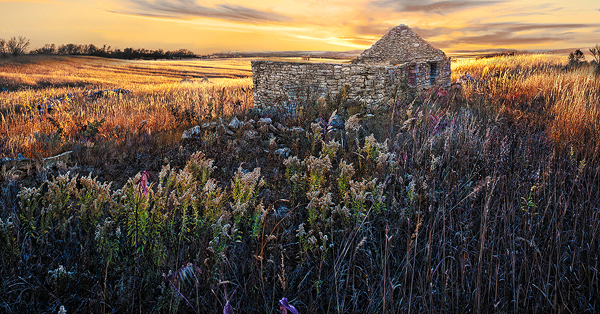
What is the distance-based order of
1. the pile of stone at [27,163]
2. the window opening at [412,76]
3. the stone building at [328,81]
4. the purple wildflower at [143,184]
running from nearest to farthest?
the purple wildflower at [143,184], the pile of stone at [27,163], the stone building at [328,81], the window opening at [412,76]

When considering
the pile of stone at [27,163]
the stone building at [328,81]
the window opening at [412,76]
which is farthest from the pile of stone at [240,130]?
the window opening at [412,76]

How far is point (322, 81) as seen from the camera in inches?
408

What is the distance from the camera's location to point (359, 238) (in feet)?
8.08

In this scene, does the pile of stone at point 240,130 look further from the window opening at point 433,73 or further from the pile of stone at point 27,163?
the window opening at point 433,73

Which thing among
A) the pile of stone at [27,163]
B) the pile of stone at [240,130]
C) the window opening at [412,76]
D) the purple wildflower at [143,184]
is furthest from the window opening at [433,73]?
the purple wildflower at [143,184]

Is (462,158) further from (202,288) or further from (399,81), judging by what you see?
(399,81)

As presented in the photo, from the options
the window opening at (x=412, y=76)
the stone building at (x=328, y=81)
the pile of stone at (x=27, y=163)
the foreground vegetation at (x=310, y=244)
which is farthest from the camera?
the window opening at (x=412, y=76)

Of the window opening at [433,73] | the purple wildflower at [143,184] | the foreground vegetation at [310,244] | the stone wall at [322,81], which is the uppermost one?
the window opening at [433,73]

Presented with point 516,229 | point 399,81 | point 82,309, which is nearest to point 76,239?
point 82,309

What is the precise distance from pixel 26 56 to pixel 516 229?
5690cm

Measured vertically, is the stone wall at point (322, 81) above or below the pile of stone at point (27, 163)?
above

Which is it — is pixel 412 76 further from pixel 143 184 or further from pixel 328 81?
pixel 143 184

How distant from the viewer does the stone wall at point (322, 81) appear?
10062 mm

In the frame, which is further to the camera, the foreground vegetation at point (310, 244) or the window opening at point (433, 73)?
the window opening at point (433, 73)
